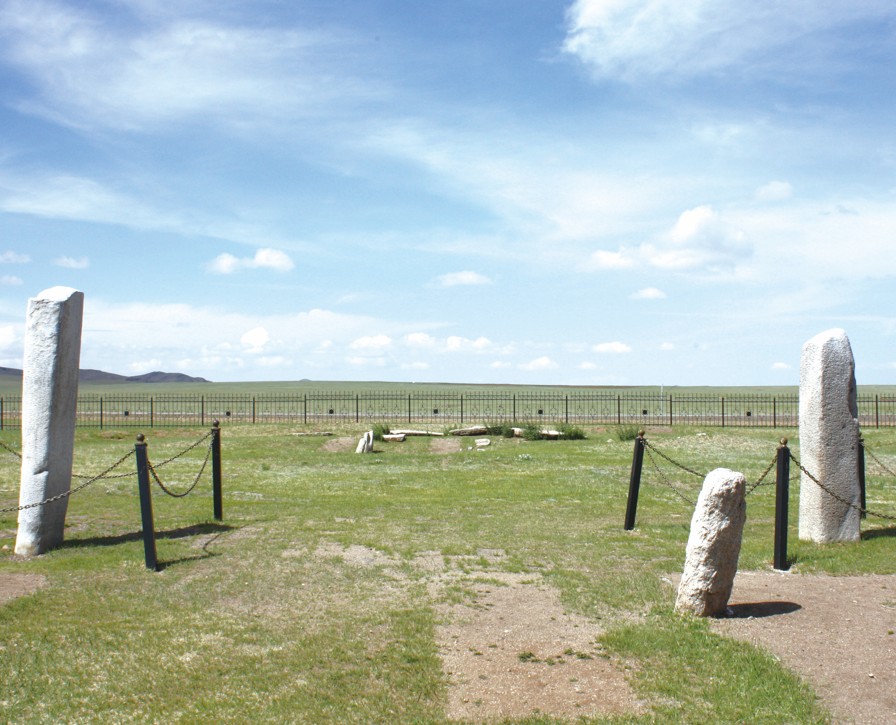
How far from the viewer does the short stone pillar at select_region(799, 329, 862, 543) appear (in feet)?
35.6

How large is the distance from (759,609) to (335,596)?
4403 millimetres

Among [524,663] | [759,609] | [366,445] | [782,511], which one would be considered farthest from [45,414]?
[366,445]

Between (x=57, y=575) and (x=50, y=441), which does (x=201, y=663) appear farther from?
(x=50, y=441)

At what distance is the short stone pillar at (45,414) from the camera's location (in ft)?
34.8

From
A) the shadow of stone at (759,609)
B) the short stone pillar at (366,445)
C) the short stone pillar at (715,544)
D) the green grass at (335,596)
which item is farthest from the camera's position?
the short stone pillar at (366,445)

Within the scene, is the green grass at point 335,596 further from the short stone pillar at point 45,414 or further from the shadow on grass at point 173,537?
the short stone pillar at point 45,414

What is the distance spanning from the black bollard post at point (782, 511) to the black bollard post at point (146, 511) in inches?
299

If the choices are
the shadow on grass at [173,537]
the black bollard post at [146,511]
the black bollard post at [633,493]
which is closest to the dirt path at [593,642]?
the black bollard post at [146,511]

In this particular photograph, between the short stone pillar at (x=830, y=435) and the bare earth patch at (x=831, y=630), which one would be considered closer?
the bare earth patch at (x=831, y=630)

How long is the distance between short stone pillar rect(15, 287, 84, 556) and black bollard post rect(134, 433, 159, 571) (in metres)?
1.63

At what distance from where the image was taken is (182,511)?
45.1 ft

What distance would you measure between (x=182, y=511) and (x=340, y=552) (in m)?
4.74

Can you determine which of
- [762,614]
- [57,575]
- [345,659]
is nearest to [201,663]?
[345,659]

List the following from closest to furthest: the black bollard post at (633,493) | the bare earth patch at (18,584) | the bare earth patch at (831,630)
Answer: the bare earth patch at (831,630) < the bare earth patch at (18,584) < the black bollard post at (633,493)
